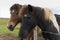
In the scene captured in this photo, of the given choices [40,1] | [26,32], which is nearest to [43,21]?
[26,32]

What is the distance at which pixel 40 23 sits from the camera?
12.7ft

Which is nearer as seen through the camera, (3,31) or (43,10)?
(43,10)

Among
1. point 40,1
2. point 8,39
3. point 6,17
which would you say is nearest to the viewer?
point 8,39

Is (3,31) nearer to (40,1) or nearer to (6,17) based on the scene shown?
(6,17)

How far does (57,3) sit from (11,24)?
7.28ft

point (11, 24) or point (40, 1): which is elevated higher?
point (40, 1)

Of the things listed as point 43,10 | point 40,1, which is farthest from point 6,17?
point 43,10

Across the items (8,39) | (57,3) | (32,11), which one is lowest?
(8,39)

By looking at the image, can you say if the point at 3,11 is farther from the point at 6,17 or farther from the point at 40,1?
the point at 40,1

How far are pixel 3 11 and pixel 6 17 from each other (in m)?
0.24

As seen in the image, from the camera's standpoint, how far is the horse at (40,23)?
12.6ft

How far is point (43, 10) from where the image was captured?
12.9ft

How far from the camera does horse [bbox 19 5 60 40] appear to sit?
3.83m

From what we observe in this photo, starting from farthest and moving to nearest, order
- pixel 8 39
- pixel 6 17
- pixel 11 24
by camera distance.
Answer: pixel 6 17
pixel 8 39
pixel 11 24
